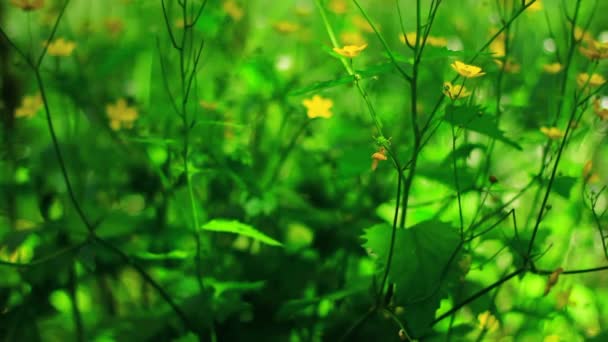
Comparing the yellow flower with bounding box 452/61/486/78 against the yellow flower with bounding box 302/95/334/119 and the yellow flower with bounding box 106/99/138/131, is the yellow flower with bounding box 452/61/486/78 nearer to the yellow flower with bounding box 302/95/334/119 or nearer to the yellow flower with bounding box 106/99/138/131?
the yellow flower with bounding box 302/95/334/119

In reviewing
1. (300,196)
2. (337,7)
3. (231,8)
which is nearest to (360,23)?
(337,7)

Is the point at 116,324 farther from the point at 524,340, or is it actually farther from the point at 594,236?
the point at 594,236

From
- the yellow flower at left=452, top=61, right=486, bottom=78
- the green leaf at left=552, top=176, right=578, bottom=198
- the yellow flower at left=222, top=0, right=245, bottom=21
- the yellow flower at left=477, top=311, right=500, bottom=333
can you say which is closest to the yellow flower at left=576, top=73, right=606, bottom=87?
the green leaf at left=552, top=176, right=578, bottom=198

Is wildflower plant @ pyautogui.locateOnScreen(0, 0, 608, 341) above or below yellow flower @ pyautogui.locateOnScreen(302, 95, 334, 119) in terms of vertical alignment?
below

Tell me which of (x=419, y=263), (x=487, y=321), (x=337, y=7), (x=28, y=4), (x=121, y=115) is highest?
(x=28, y=4)

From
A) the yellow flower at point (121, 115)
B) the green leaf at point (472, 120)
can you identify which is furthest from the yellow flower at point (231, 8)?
the green leaf at point (472, 120)

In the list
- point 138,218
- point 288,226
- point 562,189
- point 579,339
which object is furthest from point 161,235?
point 579,339

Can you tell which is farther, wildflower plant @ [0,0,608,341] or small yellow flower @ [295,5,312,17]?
small yellow flower @ [295,5,312,17]

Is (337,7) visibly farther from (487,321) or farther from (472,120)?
(487,321)
